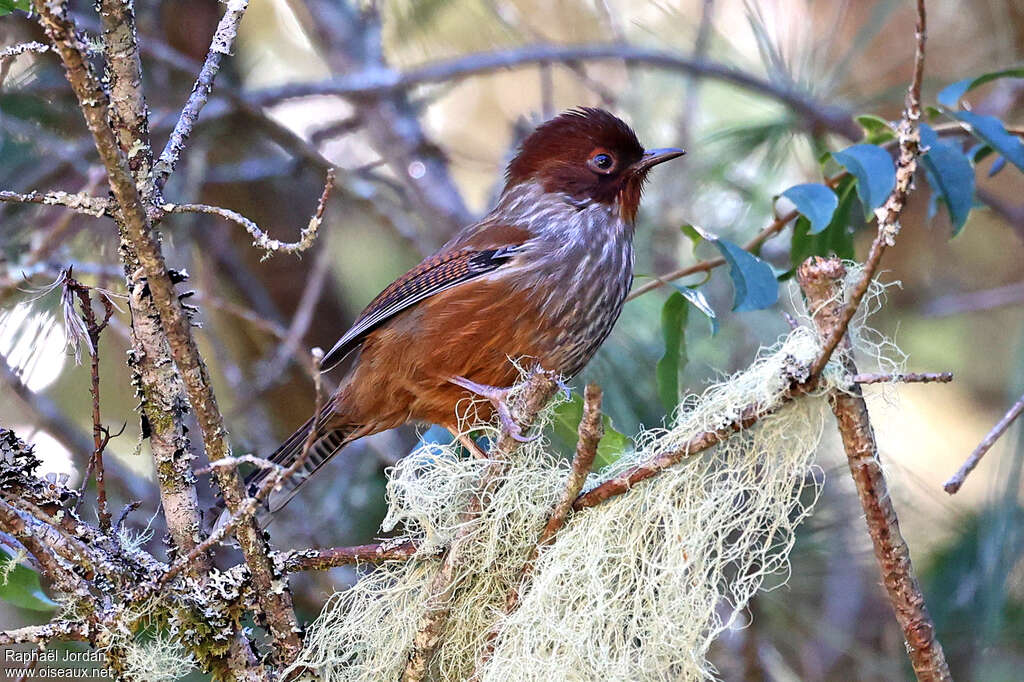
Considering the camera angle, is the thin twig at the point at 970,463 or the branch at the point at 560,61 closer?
the thin twig at the point at 970,463

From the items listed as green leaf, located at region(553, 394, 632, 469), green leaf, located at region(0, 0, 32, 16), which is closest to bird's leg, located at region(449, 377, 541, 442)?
green leaf, located at region(553, 394, 632, 469)

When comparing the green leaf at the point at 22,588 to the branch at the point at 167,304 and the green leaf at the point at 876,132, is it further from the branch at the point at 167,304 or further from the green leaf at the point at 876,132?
the green leaf at the point at 876,132

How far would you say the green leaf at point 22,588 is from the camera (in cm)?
264

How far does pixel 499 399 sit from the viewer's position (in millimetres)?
3098

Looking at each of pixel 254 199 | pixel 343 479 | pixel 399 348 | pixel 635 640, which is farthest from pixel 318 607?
pixel 635 640

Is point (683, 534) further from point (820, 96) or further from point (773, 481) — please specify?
point (820, 96)

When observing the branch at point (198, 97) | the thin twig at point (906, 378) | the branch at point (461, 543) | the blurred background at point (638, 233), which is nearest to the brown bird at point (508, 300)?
the branch at point (461, 543)

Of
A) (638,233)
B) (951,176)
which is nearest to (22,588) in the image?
(951,176)

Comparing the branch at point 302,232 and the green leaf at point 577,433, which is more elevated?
the branch at point 302,232

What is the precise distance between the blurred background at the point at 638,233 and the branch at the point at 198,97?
1689 mm

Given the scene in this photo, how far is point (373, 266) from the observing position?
5852 millimetres

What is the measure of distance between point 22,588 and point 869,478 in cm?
194

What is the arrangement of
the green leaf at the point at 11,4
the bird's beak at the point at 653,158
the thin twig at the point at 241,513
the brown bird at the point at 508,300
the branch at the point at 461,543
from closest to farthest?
the thin twig at the point at 241,513 → the green leaf at the point at 11,4 → the branch at the point at 461,543 → the brown bird at the point at 508,300 → the bird's beak at the point at 653,158

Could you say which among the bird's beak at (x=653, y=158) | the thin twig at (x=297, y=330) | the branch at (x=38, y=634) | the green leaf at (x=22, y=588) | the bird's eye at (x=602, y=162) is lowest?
the branch at (x=38, y=634)
